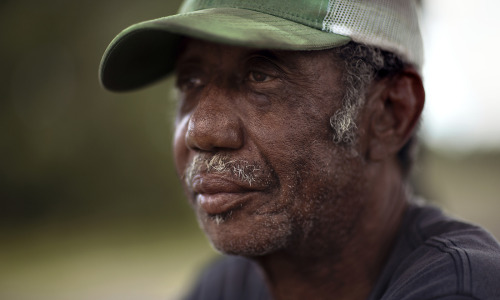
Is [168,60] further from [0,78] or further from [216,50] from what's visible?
[0,78]

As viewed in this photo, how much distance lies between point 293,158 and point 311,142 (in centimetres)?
8

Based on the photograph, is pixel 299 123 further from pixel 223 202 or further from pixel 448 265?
pixel 448 265

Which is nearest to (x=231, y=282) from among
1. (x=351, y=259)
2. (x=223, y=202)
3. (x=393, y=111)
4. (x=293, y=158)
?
(x=351, y=259)

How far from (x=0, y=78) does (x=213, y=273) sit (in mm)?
3102

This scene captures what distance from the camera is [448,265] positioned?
1.38m

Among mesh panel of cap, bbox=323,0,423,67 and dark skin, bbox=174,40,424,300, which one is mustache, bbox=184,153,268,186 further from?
mesh panel of cap, bbox=323,0,423,67

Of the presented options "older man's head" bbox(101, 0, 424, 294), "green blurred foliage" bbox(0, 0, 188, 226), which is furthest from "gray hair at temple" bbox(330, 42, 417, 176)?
"green blurred foliage" bbox(0, 0, 188, 226)

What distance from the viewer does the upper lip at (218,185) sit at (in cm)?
157

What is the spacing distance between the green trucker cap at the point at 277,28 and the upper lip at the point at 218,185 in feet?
1.50

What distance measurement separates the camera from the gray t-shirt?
1301 mm

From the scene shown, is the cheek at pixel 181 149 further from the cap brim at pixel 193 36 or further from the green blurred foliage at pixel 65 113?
the green blurred foliage at pixel 65 113

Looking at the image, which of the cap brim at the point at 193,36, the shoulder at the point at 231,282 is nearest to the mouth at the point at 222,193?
the cap brim at the point at 193,36

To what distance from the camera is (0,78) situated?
4406mm

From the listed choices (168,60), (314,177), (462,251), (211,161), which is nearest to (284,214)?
(314,177)
